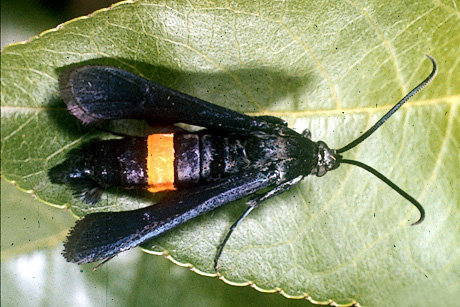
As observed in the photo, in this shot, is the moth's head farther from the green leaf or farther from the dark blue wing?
the dark blue wing

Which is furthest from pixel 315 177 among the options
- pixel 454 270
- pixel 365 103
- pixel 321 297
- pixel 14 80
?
pixel 14 80

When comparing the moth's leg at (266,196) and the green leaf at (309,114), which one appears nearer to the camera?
the green leaf at (309,114)

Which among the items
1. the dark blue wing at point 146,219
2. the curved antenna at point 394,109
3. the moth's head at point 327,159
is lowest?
the dark blue wing at point 146,219

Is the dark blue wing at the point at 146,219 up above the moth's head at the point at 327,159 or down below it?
below

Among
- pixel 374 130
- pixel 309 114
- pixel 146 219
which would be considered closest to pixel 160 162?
pixel 146 219

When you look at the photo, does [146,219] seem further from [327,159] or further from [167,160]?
[327,159]

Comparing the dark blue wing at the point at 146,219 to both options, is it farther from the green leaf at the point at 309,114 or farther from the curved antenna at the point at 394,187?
the curved antenna at the point at 394,187

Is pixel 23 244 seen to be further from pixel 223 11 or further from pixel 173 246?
pixel 223 11

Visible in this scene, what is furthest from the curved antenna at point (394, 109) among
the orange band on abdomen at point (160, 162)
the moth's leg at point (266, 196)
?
the orange band on abdomen at point (160, 162)
